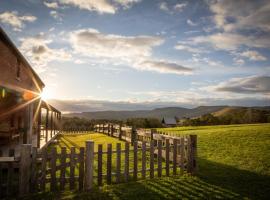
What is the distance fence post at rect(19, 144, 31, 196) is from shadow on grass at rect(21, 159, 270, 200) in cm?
40

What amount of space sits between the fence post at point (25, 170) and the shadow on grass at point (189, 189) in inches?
15.7

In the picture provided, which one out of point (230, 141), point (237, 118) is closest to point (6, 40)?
point (230, 141)

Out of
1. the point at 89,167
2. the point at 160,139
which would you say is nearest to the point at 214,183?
the point at 89,167

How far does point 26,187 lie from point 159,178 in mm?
4321

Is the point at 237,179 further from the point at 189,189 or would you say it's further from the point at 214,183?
the point at 189,189

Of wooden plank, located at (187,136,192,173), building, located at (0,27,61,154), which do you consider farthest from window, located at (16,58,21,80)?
wooden plank, located at (187,136,192,173)

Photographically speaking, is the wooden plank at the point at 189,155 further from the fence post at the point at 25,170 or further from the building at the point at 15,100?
the building at the point at 15,100

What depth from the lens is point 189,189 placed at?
7234mm

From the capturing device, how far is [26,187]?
662cm

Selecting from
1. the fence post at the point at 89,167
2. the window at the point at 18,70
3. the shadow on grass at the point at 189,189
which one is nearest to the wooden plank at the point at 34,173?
the shadow on grass at the point at 189,189

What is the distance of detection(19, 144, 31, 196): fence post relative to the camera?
6.60 metres

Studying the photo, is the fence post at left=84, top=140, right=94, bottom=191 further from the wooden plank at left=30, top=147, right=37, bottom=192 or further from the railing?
the railing

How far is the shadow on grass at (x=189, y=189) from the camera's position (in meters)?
6.54

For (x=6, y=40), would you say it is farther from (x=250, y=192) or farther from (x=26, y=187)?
(x=250, y=192)
